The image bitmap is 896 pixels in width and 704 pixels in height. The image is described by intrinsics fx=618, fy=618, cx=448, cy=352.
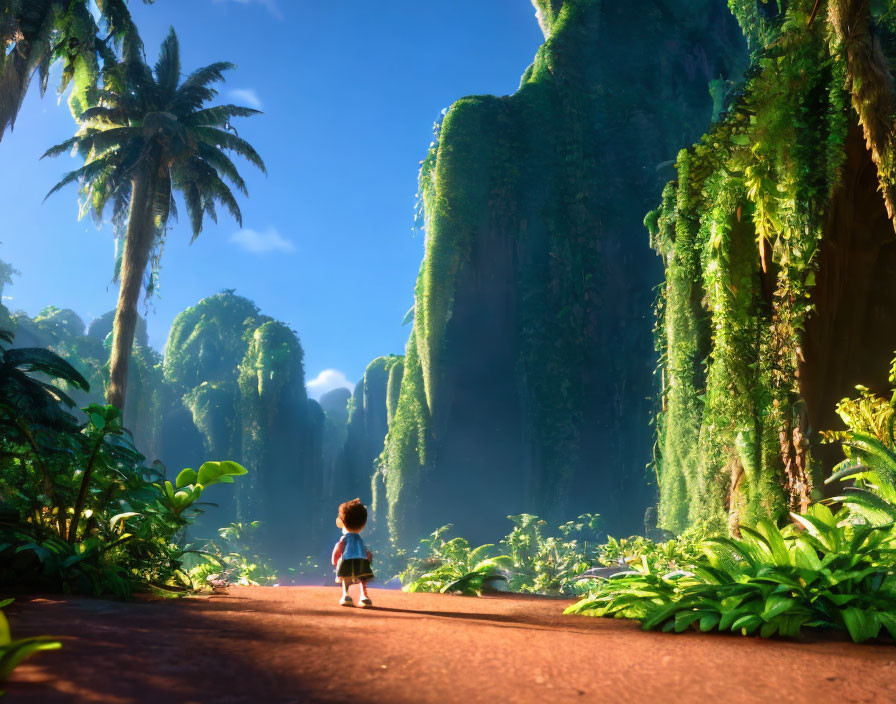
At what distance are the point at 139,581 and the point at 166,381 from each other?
51.2 metres

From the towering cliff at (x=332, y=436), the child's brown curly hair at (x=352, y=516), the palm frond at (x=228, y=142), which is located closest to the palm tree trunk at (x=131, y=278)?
the palm frond at (x=228, y=142)

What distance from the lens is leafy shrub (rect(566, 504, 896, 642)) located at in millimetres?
3361

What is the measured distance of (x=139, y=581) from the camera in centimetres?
487

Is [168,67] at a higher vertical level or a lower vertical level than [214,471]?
higher

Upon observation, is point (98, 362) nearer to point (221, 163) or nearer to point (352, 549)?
point (221, 163)

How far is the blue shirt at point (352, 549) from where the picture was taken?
5.29 meters

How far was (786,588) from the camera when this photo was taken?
350cm

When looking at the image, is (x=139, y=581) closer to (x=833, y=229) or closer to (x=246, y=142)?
(x=833, y=229)

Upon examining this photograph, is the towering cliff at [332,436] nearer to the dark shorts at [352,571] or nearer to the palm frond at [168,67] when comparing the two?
the palm frond at [168,67]

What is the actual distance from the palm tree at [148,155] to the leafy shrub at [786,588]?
14.5 metres

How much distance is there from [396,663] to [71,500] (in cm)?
382

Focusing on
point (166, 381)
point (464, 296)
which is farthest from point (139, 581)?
point (166, 381)

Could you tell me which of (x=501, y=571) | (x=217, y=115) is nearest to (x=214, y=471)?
(x=501, y=571)

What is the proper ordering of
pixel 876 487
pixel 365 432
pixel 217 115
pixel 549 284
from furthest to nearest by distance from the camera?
pixel 365 432 → pixel 549 284 → pixel 217 115 → pixel 876 487
